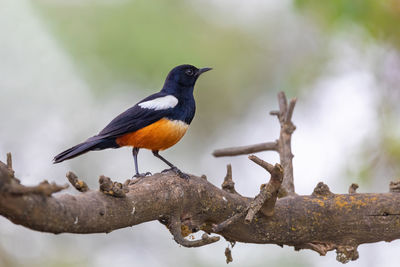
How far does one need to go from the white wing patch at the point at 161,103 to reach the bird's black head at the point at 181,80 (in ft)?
0.82

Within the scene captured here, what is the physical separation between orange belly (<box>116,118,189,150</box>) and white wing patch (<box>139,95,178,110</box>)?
Result: 18cm

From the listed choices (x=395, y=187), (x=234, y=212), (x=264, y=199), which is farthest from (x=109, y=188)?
(x=395, y=187)

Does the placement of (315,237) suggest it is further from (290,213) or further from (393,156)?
(393,156)

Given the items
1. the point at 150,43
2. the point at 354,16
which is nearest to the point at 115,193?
the point at 354,16

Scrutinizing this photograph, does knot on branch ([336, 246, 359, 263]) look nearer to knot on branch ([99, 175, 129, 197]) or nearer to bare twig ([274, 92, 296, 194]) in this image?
bare twig ([274, 92, 296, 194])

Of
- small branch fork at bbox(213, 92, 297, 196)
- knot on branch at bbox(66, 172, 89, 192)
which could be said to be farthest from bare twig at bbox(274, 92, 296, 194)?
knot on branch at bbox(66, 172, 89, 192)

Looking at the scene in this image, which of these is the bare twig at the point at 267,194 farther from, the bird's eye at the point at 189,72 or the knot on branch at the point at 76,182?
the bird's eye at the point at 189,72

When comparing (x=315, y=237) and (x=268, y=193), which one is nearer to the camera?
(x=268, y=193)

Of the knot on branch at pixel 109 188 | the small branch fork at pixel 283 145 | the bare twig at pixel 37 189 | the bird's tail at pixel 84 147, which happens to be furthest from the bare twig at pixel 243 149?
the bare twig at pixel 37 189

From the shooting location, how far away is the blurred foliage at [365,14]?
5.71 metres

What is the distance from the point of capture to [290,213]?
4.02 m

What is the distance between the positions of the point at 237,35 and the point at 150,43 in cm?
169

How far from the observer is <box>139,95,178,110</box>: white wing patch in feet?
15.9

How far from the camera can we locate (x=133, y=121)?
4746mm
